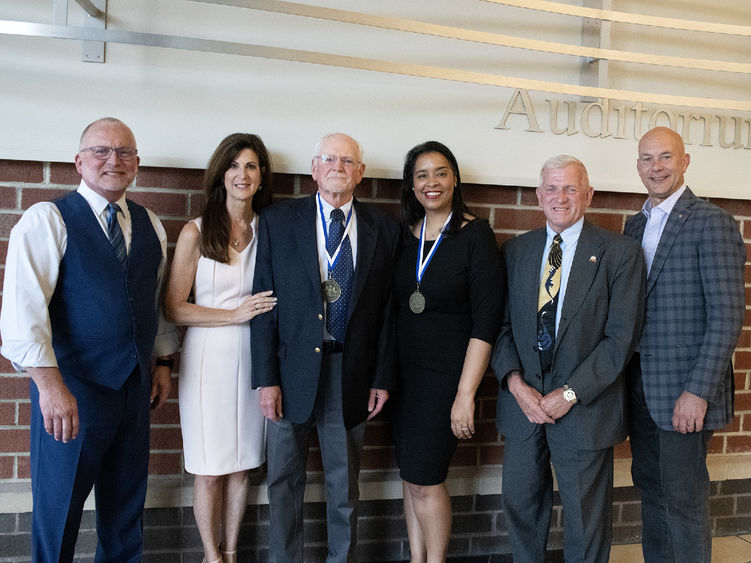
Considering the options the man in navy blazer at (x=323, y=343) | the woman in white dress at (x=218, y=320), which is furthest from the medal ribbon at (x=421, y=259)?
the woman in white dress at (x=218, y=320)

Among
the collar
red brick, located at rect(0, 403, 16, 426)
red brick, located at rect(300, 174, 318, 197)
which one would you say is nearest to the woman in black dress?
red brick, located at rect(300, 174, 318, 197)

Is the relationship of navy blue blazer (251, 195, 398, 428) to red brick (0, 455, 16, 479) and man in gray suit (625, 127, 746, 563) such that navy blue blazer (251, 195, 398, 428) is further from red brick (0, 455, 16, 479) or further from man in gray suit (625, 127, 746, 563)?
red brick (0, 455, 16, 479)

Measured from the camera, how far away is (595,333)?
7.16 feet

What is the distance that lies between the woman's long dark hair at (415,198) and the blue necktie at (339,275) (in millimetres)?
296

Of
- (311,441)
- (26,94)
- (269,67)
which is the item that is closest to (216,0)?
(269,67)

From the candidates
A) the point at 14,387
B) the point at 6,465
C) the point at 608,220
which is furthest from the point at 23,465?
the point at 608,220

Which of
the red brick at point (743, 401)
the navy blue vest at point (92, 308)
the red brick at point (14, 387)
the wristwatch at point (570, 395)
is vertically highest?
the navy blue vest at point (92, 308)

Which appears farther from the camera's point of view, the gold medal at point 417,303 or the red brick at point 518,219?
the red brick at point 518,219

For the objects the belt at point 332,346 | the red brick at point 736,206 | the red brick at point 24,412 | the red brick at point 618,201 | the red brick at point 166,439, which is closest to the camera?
the belt at point 332,346

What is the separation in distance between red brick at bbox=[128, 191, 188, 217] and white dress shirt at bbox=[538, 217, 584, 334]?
1459 millimetres

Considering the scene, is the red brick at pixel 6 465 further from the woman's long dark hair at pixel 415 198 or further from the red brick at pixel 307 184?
the woman's long dark hair at pixel 415 198

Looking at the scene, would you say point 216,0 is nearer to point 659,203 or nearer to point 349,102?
point 349,102

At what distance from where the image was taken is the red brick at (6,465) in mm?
2482

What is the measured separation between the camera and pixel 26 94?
7.69ft
